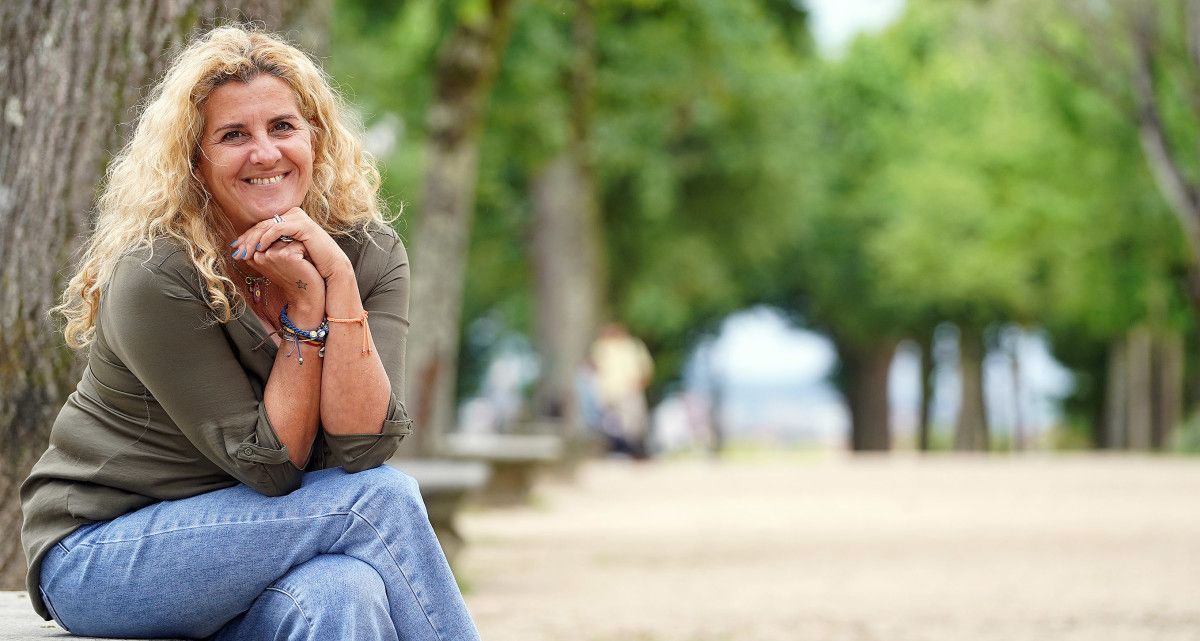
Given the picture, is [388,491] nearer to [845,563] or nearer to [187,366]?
[187,366]

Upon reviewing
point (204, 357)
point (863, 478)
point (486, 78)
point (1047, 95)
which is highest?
point (1047, 95)

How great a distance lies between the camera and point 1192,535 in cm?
1244

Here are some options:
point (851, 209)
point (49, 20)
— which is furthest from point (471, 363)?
point (49, 20)

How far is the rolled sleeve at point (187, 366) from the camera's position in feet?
11.1

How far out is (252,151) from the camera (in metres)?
3.61

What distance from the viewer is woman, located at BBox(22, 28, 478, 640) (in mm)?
3379

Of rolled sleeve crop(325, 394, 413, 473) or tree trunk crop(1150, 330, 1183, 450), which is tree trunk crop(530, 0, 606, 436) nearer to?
tree trunk crop(1150, 330, 1183, 450)

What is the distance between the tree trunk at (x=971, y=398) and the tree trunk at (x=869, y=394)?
6.65ft

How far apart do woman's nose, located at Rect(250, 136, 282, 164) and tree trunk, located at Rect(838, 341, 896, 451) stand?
4060 centimetres

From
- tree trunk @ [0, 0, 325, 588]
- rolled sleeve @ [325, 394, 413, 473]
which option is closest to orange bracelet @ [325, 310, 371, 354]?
rolled sleeve @ [325, 394, 413, 473]

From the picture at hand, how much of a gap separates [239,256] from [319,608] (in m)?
0.71

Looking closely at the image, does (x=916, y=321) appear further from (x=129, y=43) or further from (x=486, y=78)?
(x=129, y=43)

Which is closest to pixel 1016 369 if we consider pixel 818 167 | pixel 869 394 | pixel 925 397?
pixel 925 397

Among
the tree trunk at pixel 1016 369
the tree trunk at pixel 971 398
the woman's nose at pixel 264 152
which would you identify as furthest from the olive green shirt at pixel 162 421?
the tree trunk at pixel 1016 369
